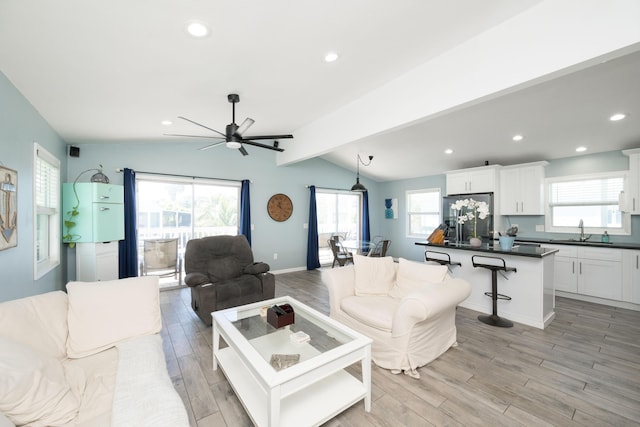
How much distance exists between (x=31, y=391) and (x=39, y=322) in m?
0.69

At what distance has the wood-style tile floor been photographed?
1746 millimetres

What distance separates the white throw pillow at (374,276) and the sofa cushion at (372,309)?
0.34 feet

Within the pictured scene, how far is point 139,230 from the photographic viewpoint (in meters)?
4.57

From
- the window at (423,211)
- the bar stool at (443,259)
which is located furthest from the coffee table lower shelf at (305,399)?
the window at (423,211)

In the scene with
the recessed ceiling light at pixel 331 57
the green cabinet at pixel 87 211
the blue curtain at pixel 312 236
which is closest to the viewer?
the recessed ceiling light at pixel 331 57

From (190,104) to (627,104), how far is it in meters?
4.97

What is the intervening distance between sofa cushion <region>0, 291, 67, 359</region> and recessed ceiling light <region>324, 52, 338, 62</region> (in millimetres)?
2730

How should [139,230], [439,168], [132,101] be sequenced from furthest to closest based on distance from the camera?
[439,168]
[139,230]
[132,101]

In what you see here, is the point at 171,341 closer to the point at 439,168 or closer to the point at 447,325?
the point at 447,325

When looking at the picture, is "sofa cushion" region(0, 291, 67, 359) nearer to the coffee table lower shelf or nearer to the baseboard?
the coffee table lower shelf

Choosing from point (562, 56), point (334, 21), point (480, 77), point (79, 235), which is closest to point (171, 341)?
point (79, 235)

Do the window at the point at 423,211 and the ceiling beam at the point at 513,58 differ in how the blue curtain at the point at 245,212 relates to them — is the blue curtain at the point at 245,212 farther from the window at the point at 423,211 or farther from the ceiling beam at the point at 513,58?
the window at the point at 423,211

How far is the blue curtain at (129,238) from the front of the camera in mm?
4238

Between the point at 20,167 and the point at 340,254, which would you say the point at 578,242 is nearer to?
the point at 340,254
